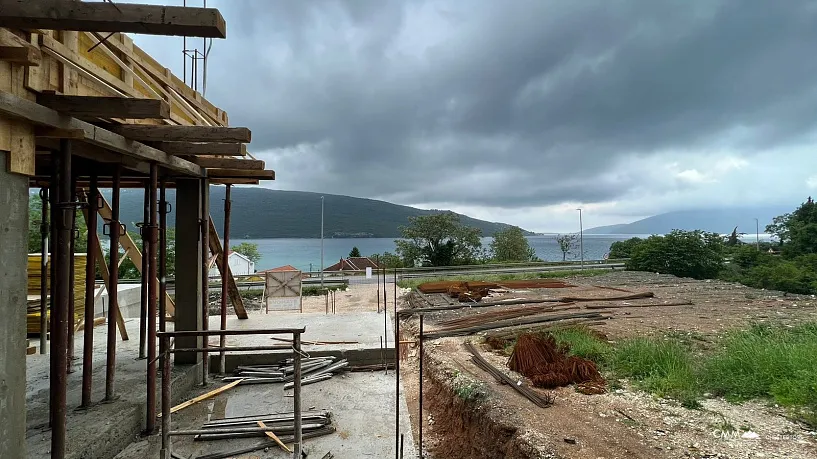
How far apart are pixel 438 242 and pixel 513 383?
114ft

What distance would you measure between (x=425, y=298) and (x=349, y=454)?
1520cm

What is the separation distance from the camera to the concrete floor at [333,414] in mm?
4582

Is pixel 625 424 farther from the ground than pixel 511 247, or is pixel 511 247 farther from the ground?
pixel 511 247

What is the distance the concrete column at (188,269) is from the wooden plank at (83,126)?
1.09 metres

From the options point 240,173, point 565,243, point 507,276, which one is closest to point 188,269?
point 240,173

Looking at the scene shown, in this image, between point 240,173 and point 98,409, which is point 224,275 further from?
point 98,409

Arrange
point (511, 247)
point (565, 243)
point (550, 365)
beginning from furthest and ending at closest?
1. point (565, 243)
2. point (511, 247)
3. point (550, 365)

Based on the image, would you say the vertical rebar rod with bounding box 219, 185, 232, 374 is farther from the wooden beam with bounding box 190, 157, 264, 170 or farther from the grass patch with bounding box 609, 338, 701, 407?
the grass patch with bounding box 609, 338, 701, 407

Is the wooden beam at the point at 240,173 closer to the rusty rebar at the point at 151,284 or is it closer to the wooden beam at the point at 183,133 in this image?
the rusty rebar at the point at 151,284

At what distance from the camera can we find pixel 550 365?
898 centimetres

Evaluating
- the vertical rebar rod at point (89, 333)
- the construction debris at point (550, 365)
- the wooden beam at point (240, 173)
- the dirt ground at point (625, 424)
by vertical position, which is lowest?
the dirt ground at point (625, 424)

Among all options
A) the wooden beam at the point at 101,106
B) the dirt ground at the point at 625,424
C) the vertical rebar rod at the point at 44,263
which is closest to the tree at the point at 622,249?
the dirt ground at the point at 625,424

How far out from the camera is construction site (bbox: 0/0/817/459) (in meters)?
3.30

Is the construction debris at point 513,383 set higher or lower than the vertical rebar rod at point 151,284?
lower
